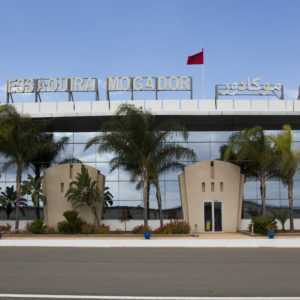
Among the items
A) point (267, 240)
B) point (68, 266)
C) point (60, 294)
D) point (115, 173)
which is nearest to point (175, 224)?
point (267, 240)

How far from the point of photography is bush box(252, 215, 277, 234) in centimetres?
3697

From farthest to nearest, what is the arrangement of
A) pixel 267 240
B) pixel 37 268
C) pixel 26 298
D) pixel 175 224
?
pixel 175 224 → pixel 267 240 → pixel 37 268 → pixel 26 298

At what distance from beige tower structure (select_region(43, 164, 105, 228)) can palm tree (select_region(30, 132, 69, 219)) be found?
3.01 feet

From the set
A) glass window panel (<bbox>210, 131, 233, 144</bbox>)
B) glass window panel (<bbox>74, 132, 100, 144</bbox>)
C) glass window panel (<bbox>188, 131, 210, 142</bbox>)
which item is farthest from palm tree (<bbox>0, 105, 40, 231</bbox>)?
glass window panel (<bbox>210, 131, 233, 144</bbox>)

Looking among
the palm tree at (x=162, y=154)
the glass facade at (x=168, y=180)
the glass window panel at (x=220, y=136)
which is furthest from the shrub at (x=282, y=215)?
the palm tree at (x=162, y=154)

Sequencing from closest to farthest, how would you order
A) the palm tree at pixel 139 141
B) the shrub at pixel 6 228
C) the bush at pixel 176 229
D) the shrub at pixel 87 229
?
the bush at pixel 176 229 → the shrub at pixel 87 229 → the palm tree at pixel 139 141 → the shrub at pixel 6 228

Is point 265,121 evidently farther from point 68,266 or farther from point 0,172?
point 68,266

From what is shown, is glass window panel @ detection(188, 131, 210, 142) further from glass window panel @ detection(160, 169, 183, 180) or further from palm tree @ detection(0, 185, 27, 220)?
palm tree @ detection(0, 185, 27, 220)

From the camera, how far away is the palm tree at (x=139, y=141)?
126 feet

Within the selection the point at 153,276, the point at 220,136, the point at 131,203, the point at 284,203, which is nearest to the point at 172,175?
the point at 131,203

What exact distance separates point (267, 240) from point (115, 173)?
18177mm

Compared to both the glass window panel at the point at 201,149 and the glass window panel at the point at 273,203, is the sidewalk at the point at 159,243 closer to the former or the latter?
the glass window panel at the point at 273,203

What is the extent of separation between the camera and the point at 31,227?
3919 centimetres

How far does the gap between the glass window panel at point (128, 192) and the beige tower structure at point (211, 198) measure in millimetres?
6202
